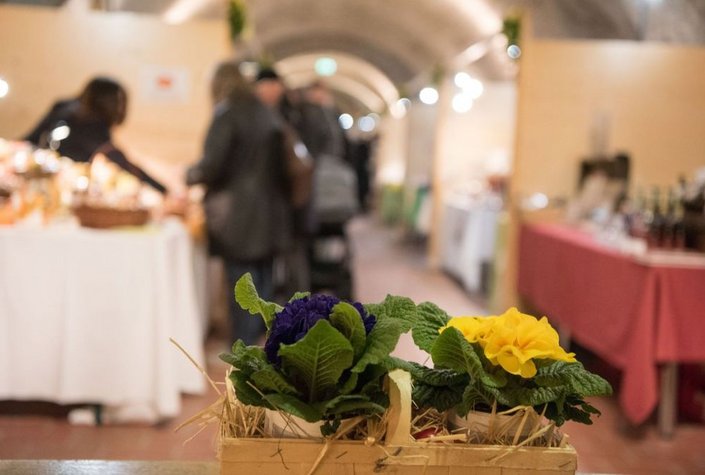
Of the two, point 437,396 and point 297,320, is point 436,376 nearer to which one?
point 437,396

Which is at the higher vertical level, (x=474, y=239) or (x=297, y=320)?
(x=297, y=320)

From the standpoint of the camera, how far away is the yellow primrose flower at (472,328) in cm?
92

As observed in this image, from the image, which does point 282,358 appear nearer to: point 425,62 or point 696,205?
point 696,205

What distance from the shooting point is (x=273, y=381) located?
2.75 ft

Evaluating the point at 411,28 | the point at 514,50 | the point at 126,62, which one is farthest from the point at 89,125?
the point at 411,28

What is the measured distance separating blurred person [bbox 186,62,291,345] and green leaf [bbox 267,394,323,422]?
3183mm

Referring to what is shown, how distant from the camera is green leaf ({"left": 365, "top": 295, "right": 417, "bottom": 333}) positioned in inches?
37.2

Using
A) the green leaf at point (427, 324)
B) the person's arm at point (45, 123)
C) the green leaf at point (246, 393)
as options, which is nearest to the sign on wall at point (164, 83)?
the person's arm at point (45, 123)

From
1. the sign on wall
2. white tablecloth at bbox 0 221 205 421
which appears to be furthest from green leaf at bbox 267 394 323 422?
the sign on wall

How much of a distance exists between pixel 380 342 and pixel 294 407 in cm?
11

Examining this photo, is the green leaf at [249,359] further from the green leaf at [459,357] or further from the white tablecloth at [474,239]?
the white tablecloth at [474,239]

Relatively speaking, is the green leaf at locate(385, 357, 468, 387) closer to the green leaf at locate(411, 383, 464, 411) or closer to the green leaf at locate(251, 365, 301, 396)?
the green leaf at locate(411, 383, 464, 411)

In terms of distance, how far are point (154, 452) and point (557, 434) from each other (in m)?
2.47

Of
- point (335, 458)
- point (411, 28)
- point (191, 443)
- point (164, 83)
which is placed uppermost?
point (411, 28)
